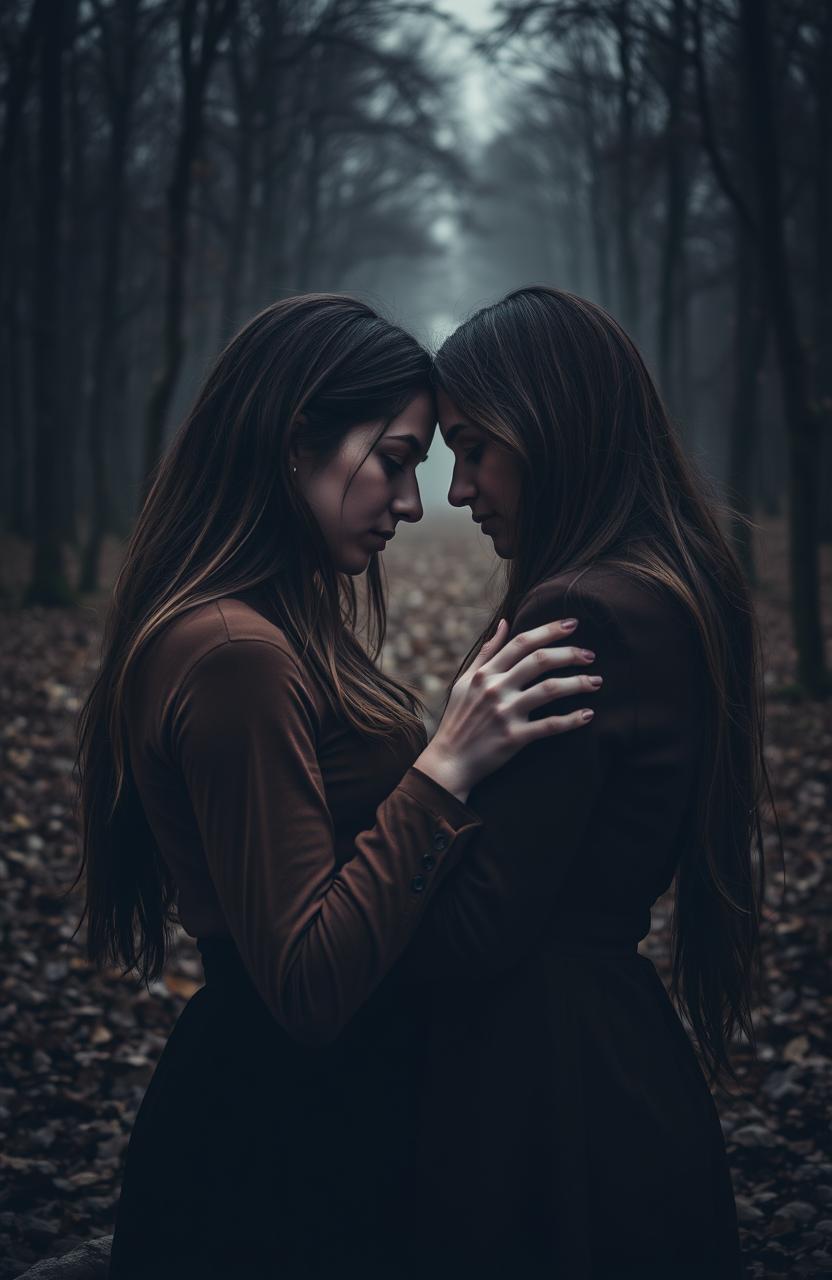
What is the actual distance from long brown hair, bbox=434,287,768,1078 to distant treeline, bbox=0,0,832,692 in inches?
34.9

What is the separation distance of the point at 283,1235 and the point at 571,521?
138cm

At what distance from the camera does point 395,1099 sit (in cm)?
205

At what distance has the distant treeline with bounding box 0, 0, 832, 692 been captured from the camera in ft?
31.7

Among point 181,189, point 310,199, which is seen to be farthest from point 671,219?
point 310,199

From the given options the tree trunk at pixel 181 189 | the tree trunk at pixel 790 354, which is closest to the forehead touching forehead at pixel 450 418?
the tree trunk at pixel 790 354

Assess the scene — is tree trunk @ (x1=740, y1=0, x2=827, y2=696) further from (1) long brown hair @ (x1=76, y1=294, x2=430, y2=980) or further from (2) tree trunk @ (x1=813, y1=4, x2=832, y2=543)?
(1) long brown hair @ (x1=76, y1=294, x2=430, y2=980)

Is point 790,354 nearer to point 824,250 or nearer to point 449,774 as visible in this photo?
Answer: point 824,250

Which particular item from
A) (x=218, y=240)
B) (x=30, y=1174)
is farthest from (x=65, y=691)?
(x=218, y=240)

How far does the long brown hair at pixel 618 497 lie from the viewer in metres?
1.98

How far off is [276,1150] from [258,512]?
1.16 meters

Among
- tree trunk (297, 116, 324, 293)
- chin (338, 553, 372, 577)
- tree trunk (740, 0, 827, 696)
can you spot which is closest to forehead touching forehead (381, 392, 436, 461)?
chin (338, 553, 372, 577)

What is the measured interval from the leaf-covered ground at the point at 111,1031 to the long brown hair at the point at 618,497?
4.46 ft

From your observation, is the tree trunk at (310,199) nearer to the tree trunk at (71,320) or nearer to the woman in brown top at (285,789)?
the tree trunk at (71,320)

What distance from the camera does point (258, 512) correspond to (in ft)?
6.77
